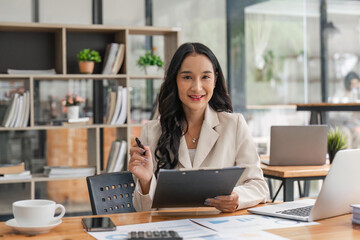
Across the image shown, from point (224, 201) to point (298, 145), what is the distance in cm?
179

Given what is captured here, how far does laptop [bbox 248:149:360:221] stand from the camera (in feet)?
5.97

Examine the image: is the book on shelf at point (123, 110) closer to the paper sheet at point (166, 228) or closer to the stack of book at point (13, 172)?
the stack of book at point (13, 172)

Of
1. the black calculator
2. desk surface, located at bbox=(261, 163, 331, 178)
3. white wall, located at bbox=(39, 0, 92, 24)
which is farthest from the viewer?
white wall, located at bbox=(39, 0, 92, 24)

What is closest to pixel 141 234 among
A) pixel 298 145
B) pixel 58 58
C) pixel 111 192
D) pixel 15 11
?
pixel 111 192

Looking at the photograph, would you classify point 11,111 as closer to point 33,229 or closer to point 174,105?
point 174,105

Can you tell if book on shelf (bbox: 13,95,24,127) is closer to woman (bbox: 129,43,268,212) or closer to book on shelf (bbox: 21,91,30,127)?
book on shelf (bbox: 21,91,30,127)

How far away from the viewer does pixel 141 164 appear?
2082 mm

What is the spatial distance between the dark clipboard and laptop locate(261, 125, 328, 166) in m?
1.71

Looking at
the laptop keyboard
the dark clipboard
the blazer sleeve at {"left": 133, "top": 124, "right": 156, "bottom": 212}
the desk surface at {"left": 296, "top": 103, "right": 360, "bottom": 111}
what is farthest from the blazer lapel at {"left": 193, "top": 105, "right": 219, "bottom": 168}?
the desk surface at {"left": 296, "top": 103, "right": 360, "bottom": 111}

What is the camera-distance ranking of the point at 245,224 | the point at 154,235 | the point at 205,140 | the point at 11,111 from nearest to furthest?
the point at 154,235, the point at 245,224, the point at 205,140, the point at 11,111

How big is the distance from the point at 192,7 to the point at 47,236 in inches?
195

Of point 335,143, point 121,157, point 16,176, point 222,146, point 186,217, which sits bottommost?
point 16,176

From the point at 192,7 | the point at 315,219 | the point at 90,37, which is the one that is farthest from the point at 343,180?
the point at 192,7

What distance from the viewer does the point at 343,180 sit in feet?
6.10
